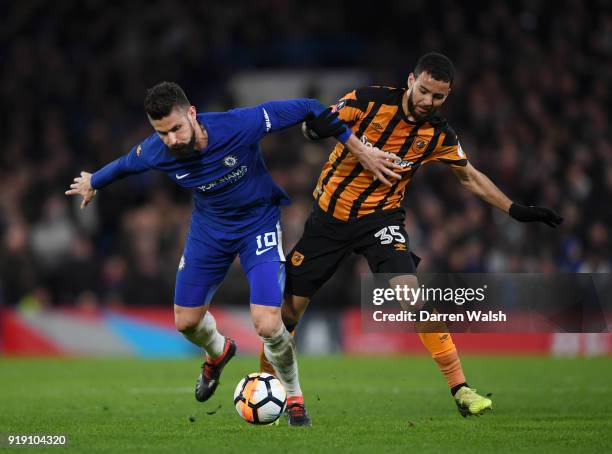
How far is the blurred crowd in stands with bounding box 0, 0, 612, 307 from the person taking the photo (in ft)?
51.3

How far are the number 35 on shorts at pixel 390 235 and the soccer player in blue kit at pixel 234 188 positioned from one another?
15.9 inches

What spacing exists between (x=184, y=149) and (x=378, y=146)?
150 cm

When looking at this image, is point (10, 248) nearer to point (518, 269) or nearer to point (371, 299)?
point (518, 269)

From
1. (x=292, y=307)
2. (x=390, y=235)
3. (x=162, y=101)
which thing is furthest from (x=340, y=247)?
(x=162, y=101)

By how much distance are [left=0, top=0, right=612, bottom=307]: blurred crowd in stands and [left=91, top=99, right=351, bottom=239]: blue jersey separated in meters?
7.79

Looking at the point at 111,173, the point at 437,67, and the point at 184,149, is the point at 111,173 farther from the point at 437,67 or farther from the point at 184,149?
the point at 437,67

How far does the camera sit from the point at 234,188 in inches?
298

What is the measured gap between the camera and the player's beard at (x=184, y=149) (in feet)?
23.5

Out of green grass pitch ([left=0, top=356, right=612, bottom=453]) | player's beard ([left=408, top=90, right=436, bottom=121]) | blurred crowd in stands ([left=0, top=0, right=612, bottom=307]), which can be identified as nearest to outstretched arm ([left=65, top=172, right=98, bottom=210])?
green grass pitch ([left=0, top=356, right=612, bottom=453])

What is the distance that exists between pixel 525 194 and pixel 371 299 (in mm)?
8136

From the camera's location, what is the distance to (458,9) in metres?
19.4

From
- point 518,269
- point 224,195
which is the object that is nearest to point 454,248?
point 518,269

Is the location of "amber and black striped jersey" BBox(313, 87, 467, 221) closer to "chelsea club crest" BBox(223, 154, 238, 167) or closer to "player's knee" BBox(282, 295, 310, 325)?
"player's knee" BBox(282, 295, 310, 325)

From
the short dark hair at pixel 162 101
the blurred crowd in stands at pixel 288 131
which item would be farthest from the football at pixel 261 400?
the blurred crowd in stands at pixel 288 131
